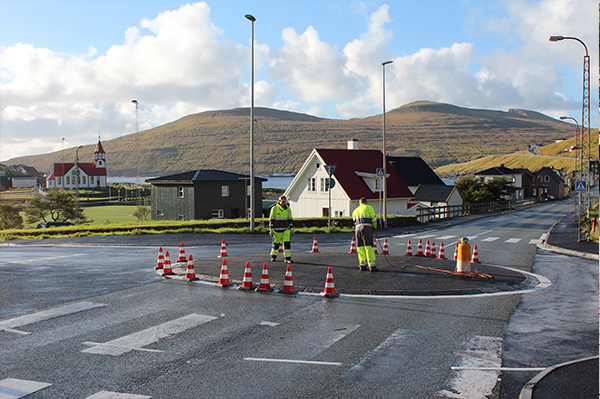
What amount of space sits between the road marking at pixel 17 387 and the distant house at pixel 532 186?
114645mm

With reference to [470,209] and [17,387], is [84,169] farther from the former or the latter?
[17,387]

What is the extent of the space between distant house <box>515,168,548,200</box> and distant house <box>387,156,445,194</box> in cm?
5202

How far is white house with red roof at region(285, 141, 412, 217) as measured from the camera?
139 ft

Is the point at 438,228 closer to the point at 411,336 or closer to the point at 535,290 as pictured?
the point at 535,290

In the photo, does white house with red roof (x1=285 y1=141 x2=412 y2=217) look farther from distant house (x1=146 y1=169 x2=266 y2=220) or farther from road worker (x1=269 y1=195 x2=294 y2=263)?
road worker (x1=269 y1=195 x2=294 y2=263)

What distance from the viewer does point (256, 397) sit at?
17.9ft

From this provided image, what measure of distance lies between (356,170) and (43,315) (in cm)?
3765

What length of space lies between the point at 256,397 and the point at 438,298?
6.16 meters

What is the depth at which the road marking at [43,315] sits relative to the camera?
8.30 m

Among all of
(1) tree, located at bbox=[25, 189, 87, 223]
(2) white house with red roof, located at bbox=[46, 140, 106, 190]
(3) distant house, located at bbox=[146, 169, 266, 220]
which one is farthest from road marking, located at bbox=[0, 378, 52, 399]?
(2) white house with red roof, located at bbox=[46, 140, 106, 190]

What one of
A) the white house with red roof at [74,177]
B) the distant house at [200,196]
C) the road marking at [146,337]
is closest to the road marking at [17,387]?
the road marking at [146,337]

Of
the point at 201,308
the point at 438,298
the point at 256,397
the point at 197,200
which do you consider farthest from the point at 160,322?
the point at 197,200

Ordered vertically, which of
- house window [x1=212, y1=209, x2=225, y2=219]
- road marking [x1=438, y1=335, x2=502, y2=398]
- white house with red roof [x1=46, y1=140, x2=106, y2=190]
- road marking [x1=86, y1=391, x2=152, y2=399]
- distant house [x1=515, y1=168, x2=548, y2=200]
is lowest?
road marking [x1=438, y1=335, x2=502, y2=398]

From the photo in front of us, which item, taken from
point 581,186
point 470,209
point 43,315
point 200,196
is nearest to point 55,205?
point 200,196
